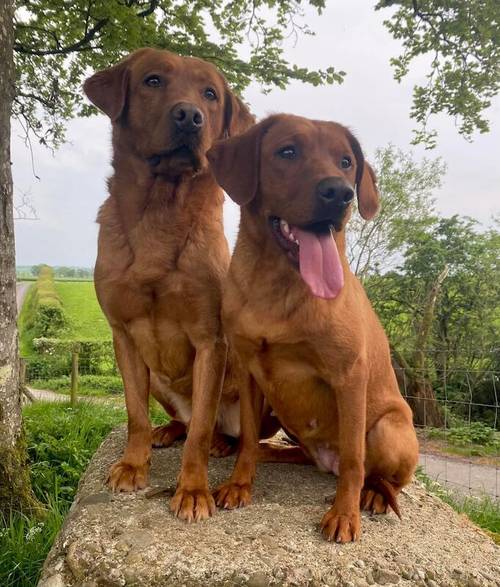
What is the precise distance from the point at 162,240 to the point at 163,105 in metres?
0.63

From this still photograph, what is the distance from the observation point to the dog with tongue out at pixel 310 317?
2148mm

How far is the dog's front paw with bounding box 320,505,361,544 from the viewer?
204 cm

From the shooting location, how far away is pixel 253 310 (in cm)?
228

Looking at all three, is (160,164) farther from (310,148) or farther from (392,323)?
(392,323)

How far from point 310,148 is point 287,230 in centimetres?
41

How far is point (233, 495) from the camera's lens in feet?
7.57

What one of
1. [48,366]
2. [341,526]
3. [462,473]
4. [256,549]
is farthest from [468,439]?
[48,366]

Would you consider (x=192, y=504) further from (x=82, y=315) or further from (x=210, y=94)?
(x=82, y=315)

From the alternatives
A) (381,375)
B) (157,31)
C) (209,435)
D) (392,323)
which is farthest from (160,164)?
(392,323)

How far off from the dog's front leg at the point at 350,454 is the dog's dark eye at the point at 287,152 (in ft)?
3.20

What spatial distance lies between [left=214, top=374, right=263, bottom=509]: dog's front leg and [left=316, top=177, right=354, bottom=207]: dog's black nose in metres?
0.90

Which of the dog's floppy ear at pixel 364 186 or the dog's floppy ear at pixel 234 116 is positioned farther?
the dog's floppy ear at pixel 234 116

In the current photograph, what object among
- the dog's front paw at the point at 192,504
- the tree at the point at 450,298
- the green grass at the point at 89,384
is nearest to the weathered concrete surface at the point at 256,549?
the dog's front paw at the point at 192,504

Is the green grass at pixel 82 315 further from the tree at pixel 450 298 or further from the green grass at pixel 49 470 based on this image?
the green grass at pixel 49 470
